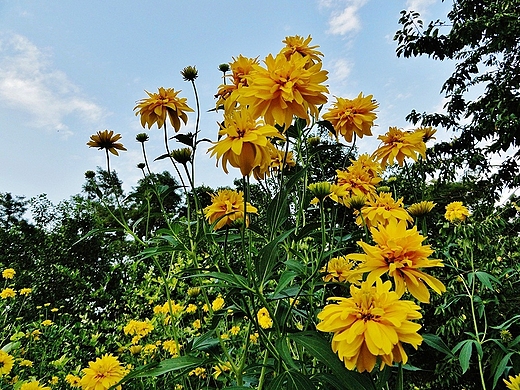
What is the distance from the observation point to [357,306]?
2.15ft

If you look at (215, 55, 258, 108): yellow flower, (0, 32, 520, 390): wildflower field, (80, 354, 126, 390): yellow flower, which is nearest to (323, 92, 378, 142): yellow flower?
(0, 32, 520, 390): wildflower field

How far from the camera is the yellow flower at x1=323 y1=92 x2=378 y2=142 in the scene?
3.33ft

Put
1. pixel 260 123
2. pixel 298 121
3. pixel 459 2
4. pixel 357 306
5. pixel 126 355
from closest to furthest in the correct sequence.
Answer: pixel 357 306, pixel 260 123, pixel 298 121, pixel 126 355, pixel 459 2

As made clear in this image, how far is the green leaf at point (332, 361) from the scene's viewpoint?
0.64m

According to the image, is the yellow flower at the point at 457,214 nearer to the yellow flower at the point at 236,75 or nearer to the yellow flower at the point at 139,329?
the yellow flower at the point at 236,75

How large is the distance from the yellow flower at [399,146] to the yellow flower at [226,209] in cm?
48

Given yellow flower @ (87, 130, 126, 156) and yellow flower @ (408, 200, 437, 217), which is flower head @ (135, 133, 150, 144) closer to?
yellow flower @ (87, 130, 126, 156)

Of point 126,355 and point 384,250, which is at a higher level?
point 126,355

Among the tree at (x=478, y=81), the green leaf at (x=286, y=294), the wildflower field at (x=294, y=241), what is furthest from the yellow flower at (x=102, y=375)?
the tree at (x=478, y=81)

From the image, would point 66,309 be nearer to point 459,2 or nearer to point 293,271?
point 293,271

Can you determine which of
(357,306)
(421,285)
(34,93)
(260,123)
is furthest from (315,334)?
(34,93)

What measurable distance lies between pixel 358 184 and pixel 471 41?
17.2 ft

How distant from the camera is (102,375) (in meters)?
1.36

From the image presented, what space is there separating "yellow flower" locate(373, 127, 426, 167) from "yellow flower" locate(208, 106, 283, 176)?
0.51 metres
